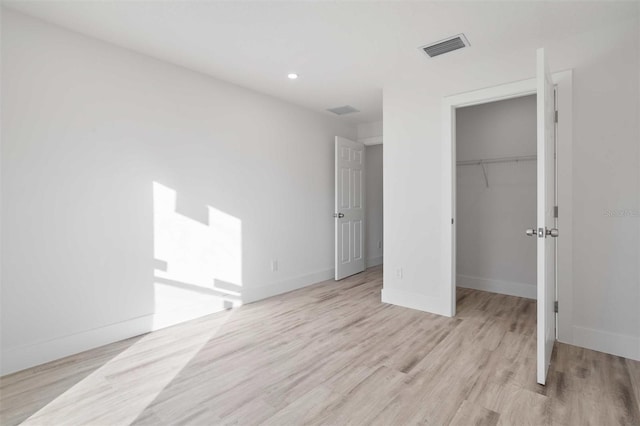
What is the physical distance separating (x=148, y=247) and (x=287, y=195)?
1.84 meters

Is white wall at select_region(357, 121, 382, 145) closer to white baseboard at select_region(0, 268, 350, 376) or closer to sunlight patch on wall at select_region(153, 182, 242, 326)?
sunlight patch on wall at select_region(153, 182, 242, 326)

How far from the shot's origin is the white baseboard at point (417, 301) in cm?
327

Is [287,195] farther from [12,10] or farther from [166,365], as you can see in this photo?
[12,10]

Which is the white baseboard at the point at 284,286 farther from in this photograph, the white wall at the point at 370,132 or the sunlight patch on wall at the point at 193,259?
the white wall at the point at 370,132

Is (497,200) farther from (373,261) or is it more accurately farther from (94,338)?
(94,338)

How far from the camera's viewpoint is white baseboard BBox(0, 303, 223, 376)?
222 centimetres

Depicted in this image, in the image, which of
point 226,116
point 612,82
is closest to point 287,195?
point 226,116

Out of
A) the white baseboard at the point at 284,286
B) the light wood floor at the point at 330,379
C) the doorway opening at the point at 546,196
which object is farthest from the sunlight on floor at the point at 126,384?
the doorway opening at the point at 546,196

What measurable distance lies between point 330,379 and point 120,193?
2.22 m

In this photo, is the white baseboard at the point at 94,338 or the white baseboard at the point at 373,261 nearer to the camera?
the white baseboard at the point at 94,338

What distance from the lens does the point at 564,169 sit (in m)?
2.60

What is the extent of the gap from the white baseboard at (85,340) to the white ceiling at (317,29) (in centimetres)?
232

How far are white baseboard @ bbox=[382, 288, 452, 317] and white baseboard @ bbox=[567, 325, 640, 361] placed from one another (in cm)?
101

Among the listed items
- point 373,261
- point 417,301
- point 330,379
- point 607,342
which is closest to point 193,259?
point 330,379
